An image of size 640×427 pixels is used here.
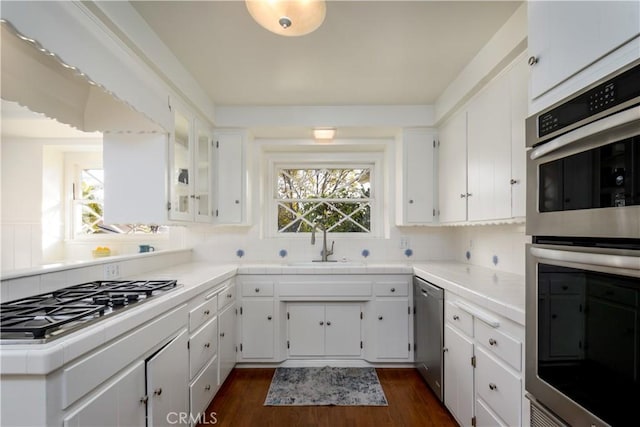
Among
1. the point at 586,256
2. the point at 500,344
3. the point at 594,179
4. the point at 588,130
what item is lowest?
the point at 500,344

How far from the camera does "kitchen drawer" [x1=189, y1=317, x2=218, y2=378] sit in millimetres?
1856

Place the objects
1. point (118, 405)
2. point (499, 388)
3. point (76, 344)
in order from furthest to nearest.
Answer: point (499, 388), point (118, 405), point (76, 344)

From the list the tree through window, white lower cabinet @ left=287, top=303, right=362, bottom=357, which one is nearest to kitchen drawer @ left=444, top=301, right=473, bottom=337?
white lower cabinet @ left=287, top=303, right=362, bottom=357

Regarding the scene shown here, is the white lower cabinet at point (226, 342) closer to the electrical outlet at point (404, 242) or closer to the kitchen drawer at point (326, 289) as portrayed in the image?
the kitchen drawer at point (326, 289)

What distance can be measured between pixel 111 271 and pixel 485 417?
227 centimetres

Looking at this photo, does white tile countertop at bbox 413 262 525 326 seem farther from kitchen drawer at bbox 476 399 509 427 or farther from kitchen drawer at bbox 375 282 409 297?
kitchen drawer at bbox 476 399 509 427

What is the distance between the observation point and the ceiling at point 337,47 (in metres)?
1.67

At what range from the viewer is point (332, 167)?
141 inches

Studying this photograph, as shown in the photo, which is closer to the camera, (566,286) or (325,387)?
(566,286)

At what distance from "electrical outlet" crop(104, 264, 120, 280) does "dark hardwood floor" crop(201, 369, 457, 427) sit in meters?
1.08

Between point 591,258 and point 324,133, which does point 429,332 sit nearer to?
point 591,258

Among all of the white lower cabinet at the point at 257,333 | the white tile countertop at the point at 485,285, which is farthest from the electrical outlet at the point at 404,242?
the white lower cabinet at the point at 257,333

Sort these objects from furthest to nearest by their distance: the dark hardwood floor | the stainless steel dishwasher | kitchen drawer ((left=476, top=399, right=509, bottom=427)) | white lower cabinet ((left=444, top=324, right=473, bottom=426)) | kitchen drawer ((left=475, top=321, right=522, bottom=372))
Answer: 1. the stainless steel dishwasher
2. the dark hardwood floor
3. white lower cabinet ((left=444, top=324, right=473, bottom=426))
4. kitchen drawer ((left=476, top=399, right=509, bottom=427))
5. kitchen drawer ((left=475, top=321, right=522, bottom=372))

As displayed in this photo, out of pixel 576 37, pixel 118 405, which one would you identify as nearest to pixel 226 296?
pixel 118 405
